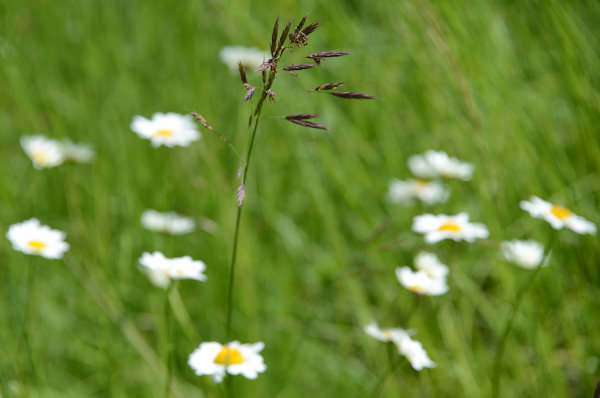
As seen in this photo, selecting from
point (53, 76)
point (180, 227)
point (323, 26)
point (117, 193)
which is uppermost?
point (323, 26)

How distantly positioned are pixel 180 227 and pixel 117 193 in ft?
1.36

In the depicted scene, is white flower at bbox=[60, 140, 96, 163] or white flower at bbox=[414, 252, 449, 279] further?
white flower at bbox=[60, 140, 96, 163]

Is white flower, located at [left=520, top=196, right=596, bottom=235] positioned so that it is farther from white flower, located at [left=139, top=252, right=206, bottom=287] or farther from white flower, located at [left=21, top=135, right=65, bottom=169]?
white flower, located at [left=21, top=135, right=65, bottom=169]

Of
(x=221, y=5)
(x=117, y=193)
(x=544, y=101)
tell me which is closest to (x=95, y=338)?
(x=117, y=193)

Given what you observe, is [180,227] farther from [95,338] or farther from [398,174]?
[398,174]

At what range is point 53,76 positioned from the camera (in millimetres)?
1787

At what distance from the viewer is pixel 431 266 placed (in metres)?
1.04

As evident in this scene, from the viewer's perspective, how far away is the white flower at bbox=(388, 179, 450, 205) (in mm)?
1323

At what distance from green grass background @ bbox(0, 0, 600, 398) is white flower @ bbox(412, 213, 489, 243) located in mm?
82

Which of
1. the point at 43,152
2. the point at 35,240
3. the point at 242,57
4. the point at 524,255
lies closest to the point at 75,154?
the point at 43,152

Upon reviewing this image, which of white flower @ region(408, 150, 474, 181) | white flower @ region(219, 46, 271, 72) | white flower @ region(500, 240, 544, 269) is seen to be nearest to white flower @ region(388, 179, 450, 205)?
white flower @ region(408, 150, 474, 181)

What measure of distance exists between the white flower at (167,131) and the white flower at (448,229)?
1.39ft

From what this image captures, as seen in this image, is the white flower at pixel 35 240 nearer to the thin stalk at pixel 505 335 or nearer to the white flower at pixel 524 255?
the thin stalk at pixel 505 335

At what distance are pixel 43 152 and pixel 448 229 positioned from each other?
807 millimetres
